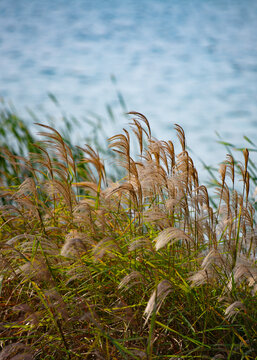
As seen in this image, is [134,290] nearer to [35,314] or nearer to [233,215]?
[35,314]

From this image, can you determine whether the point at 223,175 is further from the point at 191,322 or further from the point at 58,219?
the point at 58,219

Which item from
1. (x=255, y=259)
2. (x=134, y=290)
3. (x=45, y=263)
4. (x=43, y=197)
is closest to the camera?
(x=45, y=263)

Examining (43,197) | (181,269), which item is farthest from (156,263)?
(43,197)

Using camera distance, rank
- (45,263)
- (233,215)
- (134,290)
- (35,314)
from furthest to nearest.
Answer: (233,215) < (134,290) < (45,263) < (35,314)

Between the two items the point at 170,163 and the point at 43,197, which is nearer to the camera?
the point at 170,163

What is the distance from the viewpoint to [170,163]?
2734 mm

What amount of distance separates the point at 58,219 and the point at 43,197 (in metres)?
0.76

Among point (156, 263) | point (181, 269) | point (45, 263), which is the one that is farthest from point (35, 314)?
point (181, 269)

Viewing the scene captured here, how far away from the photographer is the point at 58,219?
120 inches

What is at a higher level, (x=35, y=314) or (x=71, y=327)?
(x=35, y=314)

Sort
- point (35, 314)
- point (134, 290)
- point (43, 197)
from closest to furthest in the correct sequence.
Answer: point (35, 314)
point (134, 290)
point (43, 197)

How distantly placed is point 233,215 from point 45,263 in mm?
1322

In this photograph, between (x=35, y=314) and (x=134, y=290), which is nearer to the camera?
(x=35, y=314)

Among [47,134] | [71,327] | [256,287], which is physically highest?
[47,134]
